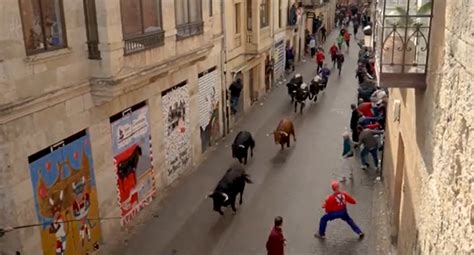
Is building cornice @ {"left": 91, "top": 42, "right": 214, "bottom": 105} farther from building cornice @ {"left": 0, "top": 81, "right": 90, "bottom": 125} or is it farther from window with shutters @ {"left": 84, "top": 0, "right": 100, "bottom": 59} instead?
window with shutters @ {"left": 84, "top": 0, "right": 100, "bottom": 59}

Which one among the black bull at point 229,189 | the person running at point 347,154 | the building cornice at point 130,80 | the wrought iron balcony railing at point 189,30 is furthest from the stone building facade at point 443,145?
the wrought iron balcony railing at point 189,30

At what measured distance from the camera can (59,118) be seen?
9.39 m

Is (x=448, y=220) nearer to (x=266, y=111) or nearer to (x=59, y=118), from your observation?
(x=59, y=118)

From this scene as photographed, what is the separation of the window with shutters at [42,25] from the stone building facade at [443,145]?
5.87m

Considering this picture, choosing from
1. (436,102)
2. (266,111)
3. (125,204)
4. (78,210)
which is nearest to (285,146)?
(266,111)

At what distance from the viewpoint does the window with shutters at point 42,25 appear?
8547 millimetres

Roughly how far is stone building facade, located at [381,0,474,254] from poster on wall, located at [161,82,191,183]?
20.8 ft

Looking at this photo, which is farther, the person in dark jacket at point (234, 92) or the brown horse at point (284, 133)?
the person in dark jacket at point (234, 92)

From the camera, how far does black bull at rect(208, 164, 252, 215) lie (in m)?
12.1

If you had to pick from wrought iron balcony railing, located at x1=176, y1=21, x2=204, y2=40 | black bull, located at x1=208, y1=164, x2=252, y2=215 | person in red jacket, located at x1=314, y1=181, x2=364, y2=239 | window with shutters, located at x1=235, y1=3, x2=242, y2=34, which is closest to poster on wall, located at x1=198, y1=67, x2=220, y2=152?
wrought iron balcony railing, located at x1=176, y1=21, x2=204, y2=40

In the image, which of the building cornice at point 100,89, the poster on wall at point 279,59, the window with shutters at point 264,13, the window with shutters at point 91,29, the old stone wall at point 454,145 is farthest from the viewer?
the poster on wall at point 279,59

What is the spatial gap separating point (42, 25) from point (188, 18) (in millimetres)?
5529

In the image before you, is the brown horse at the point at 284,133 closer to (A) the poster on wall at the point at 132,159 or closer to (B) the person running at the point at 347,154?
(B) the person running at the point at 347,154

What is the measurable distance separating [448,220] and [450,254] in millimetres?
344
